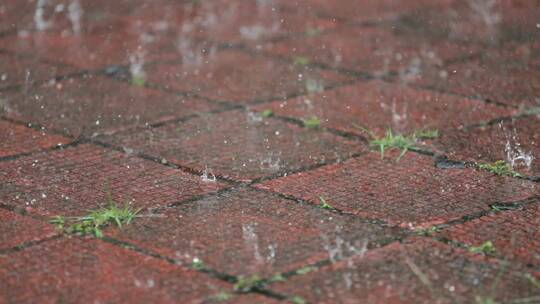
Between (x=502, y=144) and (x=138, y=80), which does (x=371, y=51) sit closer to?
(x=138, y=80)

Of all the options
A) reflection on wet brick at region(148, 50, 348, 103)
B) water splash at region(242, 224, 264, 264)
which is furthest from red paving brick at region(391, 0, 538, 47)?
water splash at region(242, 224, 264, 264)

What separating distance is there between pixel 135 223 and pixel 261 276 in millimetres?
533

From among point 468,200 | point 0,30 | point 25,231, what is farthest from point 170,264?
point 0,30

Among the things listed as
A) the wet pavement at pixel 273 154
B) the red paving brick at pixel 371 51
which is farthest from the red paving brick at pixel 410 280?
the red paving brick at pixel 371 51

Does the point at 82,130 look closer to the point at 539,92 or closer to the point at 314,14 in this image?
the point at 539,92

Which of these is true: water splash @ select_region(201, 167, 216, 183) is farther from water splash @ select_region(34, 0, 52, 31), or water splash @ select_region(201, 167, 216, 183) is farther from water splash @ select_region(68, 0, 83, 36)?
water splash @ select_region(34, 0, 52, 31)

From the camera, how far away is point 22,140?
3652mm

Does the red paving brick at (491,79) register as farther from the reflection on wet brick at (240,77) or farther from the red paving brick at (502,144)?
the reflection on wet brick at (240,77)

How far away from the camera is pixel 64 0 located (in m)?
6.04

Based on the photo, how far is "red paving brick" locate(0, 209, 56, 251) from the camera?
2762 mm

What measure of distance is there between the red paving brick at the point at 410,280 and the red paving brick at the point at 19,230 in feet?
2.49

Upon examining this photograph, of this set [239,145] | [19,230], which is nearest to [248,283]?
[19,230]

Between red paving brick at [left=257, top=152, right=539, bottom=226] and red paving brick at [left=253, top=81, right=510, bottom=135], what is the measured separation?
40 centimetres

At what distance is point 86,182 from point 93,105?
91cm
